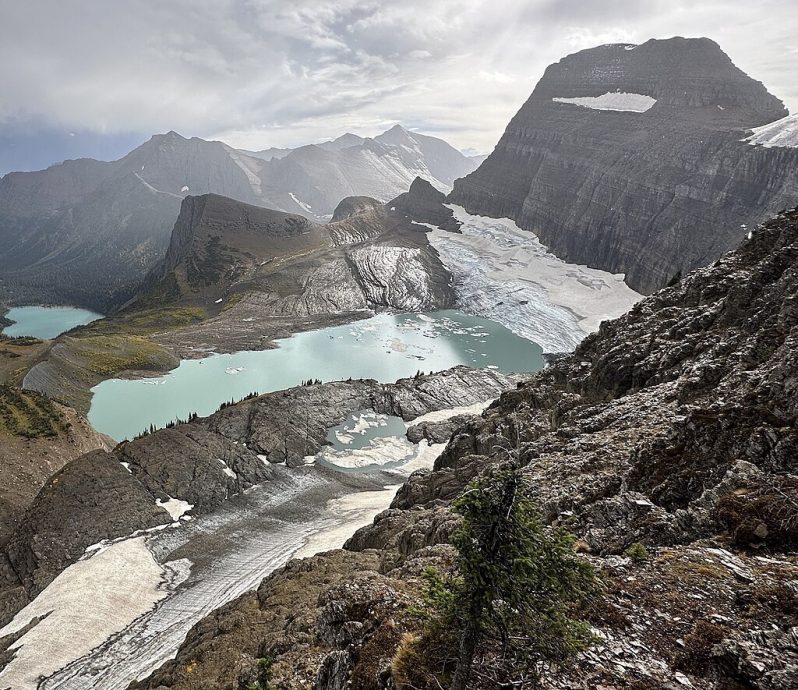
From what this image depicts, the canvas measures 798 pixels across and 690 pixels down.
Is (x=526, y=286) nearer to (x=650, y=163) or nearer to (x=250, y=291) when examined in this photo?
(x=650, y=163)

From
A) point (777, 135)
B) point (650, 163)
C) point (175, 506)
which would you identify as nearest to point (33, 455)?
point (175, 506)

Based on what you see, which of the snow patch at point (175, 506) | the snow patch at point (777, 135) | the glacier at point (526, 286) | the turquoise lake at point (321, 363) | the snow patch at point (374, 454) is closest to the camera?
the snow patch at point (175, 506)

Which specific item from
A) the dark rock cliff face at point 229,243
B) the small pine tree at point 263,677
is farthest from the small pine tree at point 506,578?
the dark rock cliff face at point 229,243

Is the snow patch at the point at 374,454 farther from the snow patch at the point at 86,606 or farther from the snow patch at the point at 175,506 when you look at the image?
the snow patch at the point at 86,606

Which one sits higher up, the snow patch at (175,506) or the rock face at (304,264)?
the rock face at (304,264)

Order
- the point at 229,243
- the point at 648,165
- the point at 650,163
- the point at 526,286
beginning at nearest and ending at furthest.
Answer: the point at 526,286 → the point at 650,163 → the point at 648,165 → the point at 229,243

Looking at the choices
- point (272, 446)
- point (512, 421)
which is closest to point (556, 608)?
point (512, 421)

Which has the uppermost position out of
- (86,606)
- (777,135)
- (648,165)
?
(777,135)
